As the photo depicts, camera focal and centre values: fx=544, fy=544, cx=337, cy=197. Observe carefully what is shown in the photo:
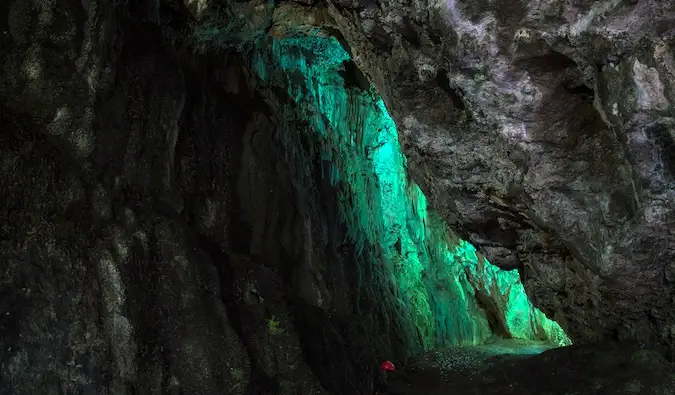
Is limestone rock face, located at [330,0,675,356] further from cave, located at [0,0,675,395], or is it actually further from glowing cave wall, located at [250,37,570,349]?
glowing cave wall, located at [250,37,570,349]

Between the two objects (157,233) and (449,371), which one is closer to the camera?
(157,233)

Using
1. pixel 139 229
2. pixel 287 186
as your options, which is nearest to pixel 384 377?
pixel 287 186

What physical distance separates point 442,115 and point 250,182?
184 cm

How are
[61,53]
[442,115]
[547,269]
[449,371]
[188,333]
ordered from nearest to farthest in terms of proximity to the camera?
1. [61,53]
2. [188,333]
3. [442,115]
4. [547,269]
5. [449,371]

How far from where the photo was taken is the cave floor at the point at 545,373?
3.63 m

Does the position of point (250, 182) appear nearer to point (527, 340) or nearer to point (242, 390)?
point (242, 390)

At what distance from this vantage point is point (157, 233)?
3.74m

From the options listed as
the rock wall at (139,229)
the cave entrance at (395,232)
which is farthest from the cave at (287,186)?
the cave entrance at (395,232)

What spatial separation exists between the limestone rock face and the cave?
14mm

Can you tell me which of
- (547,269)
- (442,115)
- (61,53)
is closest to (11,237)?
(61,53)

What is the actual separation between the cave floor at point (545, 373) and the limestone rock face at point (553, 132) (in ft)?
0.77

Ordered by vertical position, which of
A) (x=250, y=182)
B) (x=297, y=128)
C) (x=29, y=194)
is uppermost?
(x=297, y=128)

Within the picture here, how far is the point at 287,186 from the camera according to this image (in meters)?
5.36

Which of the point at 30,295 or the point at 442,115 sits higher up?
the point at 442,115
